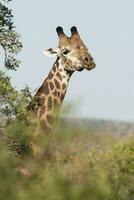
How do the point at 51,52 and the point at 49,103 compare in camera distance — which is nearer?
Result: the point at 49,103

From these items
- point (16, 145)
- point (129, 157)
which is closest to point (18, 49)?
point (16, 145)

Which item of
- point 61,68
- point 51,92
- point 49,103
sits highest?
point 61,68

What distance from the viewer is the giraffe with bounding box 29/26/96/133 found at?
1177cm

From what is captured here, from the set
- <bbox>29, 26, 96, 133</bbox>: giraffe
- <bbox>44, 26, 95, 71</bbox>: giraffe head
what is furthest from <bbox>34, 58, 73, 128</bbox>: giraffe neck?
<bbox>44, 26, 95, 71</bbox>: giraffe head

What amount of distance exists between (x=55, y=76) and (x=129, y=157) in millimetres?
14435

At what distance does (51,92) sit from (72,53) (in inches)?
43.0

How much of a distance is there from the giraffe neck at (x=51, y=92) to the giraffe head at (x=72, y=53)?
0.15m

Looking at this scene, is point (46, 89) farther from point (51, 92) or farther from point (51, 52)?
point (51, 52)

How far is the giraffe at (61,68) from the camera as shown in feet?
38.6

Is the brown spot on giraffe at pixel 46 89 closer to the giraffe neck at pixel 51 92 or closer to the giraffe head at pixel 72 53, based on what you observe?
the giraffe neck at pixel 51 92

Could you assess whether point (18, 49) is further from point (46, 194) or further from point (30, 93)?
point (46, 194)

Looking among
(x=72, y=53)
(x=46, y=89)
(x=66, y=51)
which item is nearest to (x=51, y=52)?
(x=66, y=51)

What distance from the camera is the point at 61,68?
12305 millimetres

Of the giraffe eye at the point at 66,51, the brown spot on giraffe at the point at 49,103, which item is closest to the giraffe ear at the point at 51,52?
the giraffe eye at the point at 66,51
